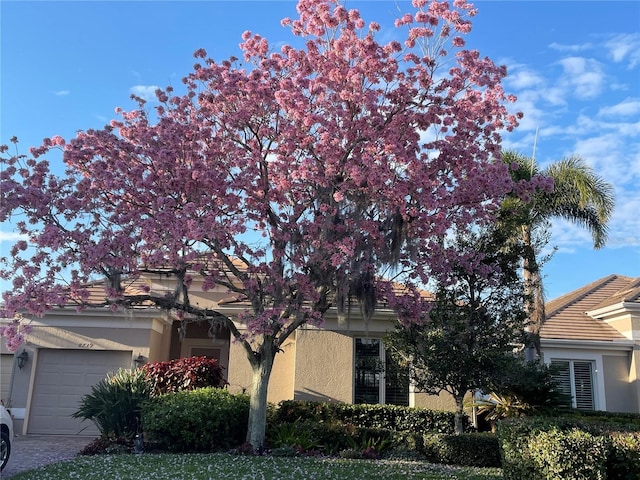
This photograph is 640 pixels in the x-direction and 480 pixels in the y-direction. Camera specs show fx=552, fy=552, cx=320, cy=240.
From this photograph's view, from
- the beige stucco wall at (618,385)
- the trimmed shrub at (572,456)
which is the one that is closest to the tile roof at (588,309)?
the beige stucco wall at (618,385)

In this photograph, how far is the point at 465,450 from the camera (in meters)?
10.0

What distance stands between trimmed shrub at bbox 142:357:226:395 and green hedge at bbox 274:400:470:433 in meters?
1.68

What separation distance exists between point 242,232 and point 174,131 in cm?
201

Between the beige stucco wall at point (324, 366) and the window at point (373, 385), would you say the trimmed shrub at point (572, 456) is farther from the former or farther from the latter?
the beige stucco wall at point (324, 366)

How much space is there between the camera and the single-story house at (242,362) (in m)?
13.2

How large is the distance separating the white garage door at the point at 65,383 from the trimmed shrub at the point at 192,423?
13.3 feet

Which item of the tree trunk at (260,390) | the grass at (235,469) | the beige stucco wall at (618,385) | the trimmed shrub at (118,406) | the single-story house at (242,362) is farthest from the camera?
the beige stucco wall at (618,385)

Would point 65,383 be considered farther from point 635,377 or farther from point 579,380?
point 635,377

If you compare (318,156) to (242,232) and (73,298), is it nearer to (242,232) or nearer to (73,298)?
(242,232)

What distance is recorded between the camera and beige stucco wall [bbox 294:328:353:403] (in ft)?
43.0

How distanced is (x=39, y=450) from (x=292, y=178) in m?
7.46

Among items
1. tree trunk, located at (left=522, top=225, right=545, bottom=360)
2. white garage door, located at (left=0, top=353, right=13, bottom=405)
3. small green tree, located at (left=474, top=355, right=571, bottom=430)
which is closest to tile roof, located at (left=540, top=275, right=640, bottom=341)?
tree trunk, located at (left=522, top=225, right=545, bottom=360)

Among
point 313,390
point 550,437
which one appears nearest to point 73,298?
point 313,390

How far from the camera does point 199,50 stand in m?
9.36
